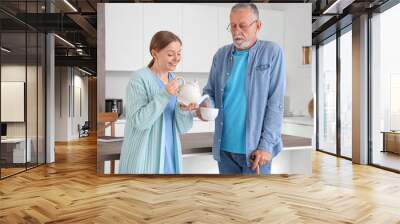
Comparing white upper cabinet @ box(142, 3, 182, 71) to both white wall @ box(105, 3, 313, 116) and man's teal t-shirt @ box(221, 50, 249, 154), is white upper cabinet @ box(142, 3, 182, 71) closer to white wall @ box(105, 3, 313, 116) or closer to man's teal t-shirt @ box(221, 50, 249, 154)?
white wall @ box(105, 3, 313, 116)

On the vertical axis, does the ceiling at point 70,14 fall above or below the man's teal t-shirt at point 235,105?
above

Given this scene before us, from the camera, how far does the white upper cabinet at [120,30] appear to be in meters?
4.86

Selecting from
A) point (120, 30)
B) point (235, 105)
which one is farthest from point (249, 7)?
point (120, 30)

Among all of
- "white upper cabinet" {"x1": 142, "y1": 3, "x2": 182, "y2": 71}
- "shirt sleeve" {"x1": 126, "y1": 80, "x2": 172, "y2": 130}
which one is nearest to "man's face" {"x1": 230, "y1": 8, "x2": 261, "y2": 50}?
"white upper cabinet" {"x1": 142, "y1": 3, "x2": 182, "y2": 71}

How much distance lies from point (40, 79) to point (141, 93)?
102 inches

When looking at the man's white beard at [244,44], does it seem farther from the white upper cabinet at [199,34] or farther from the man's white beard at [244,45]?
the white upper cabinet at [199,34]

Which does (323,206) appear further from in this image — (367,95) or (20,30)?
(20,30)

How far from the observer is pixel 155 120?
447 centimetres

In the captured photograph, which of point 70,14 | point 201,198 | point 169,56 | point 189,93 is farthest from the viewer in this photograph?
point 70,14

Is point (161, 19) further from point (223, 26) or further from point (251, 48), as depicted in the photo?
point (251, 48)

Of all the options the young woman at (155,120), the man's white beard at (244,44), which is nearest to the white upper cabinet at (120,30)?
the young woman at (155,120)

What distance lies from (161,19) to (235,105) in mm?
1405

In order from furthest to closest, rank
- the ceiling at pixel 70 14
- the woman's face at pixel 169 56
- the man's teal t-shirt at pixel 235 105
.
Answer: the ceiling at pixel 70 14 < the woman's face at pixel 169 56 < the man's teal t-shirt at pixel 235 105

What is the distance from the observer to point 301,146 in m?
4.96
